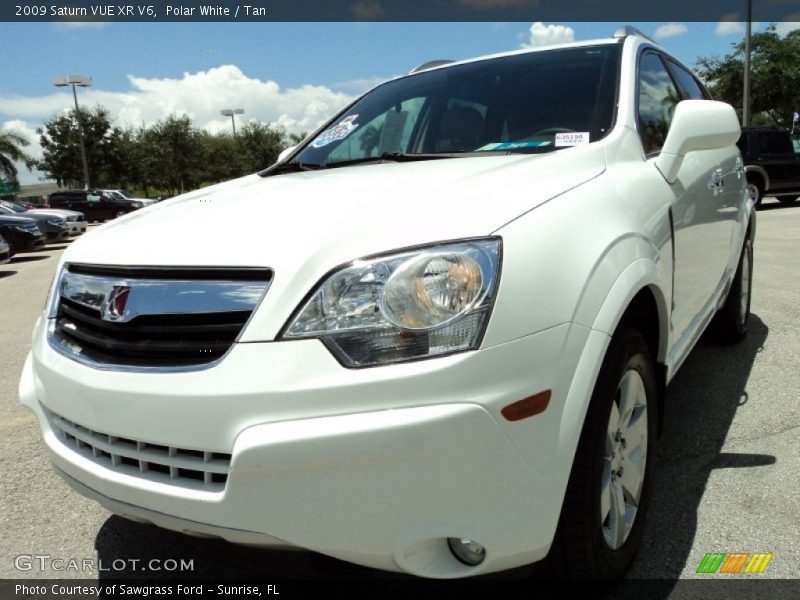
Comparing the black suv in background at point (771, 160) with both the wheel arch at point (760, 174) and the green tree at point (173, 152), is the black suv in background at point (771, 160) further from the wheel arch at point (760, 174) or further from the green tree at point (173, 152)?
the green tree at point (173, 152)

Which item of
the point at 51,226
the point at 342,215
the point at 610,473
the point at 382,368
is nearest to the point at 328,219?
the point at 342,215

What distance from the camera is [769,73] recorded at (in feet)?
101

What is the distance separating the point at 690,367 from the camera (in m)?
4.16

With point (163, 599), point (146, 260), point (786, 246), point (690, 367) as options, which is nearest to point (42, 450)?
point (163, 599)

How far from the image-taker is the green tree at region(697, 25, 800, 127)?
101 feet

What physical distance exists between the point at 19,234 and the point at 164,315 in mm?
15236

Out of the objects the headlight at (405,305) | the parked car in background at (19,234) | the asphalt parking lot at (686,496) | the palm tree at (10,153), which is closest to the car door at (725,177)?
the asphalt parking lot at (686,496)

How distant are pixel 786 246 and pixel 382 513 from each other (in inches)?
362

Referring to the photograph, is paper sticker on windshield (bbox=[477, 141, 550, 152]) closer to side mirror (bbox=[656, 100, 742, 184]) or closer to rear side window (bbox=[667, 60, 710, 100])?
side mirror (bbox=[656, 100, 742, 184])

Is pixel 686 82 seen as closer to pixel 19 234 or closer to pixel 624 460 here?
pixel 624 460

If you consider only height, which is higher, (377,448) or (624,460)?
(377,448)

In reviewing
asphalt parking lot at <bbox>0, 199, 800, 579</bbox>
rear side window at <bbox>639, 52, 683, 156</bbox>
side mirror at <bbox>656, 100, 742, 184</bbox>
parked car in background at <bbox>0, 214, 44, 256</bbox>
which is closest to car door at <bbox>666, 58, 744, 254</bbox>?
rear side window at <bbox>639, 52, 683, 156</bbox>

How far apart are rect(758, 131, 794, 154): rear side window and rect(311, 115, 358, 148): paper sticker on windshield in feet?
45.6

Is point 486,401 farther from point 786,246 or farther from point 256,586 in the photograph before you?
point 786,246
